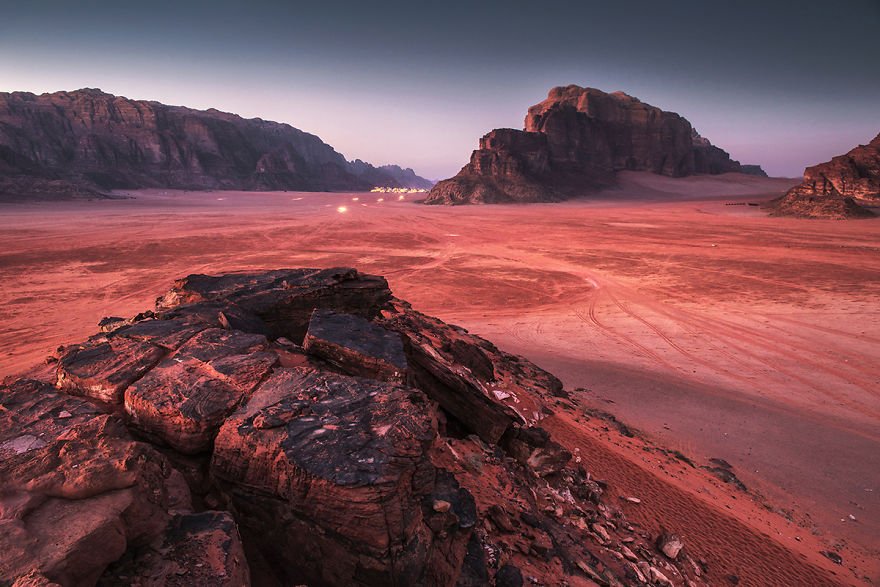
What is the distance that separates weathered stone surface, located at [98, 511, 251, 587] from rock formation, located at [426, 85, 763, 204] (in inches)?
3207

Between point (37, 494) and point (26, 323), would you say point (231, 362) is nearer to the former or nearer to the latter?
point (37, 494)

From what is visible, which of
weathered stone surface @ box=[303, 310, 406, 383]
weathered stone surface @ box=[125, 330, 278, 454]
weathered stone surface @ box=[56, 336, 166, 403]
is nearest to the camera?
weathered stone surface @ box=[125, 330, 278, 454]

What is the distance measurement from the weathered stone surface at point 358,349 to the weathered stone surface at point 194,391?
0.58 meters

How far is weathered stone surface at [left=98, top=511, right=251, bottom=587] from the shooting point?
7.83 feet

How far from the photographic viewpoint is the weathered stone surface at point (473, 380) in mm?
5984

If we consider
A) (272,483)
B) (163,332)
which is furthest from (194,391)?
(163,332)

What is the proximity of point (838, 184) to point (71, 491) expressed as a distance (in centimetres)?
8471

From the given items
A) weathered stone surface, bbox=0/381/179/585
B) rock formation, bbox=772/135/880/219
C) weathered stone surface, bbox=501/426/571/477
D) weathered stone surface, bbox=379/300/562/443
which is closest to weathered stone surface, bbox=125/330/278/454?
weathered stone surface, bbox=0/381/179/585

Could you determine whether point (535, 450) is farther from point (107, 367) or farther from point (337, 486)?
point (107, 367)

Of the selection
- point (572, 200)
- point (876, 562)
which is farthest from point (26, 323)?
point (572, 200)

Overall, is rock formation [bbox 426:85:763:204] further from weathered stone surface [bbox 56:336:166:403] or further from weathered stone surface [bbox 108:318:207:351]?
weathered stone surface [bbox 56:336:166:403]

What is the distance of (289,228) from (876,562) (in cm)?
4199

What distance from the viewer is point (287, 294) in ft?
24.5

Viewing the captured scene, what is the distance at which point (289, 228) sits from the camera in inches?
1581
